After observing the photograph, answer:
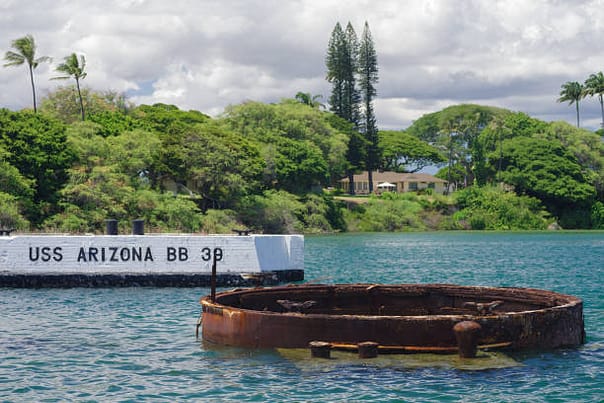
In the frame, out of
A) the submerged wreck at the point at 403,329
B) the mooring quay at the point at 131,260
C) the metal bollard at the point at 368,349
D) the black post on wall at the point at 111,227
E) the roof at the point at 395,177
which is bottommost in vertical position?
the metal bollard at the point at 368,349

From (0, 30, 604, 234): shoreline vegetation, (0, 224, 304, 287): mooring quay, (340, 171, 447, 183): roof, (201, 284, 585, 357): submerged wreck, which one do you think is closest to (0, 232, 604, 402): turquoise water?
(201, 284, 585, 357): submerged wreck

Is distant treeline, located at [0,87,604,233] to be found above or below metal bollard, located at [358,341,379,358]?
above

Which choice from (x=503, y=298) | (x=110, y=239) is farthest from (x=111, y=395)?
(x=110, y=239)

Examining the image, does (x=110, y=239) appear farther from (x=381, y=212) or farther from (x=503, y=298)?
(x=381, y=212)

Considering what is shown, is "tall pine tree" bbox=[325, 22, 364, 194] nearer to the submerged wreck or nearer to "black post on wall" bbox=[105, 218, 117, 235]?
"black post on wall" bbox=[105, 218, 117, 235]

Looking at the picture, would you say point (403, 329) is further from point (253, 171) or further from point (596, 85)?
point (596, 85)

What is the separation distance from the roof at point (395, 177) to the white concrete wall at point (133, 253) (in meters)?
101

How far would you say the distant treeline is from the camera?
6425 centimetres

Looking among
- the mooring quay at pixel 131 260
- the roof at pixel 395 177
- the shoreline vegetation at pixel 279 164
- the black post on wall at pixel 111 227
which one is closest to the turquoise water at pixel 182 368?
the mooring quay at pixel 131 260

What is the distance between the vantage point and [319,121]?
350 feet

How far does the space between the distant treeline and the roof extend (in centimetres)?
337

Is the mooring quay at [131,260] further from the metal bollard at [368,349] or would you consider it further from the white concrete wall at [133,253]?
the metal bollard at [368,349]

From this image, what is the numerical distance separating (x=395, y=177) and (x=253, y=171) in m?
56.4

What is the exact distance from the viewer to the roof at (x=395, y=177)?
13391 centimetres
